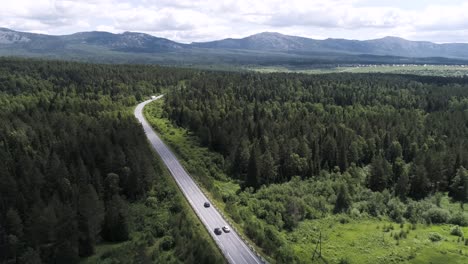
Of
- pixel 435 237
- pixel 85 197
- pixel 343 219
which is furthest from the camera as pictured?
pixel 343 219

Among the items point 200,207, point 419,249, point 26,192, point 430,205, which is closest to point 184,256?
point 200,207

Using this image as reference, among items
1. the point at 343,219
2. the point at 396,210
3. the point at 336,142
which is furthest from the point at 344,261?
the point at 336,142

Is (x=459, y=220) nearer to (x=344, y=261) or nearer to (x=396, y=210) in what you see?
(x=396, y=210)

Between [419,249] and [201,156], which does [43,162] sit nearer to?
[201,156]

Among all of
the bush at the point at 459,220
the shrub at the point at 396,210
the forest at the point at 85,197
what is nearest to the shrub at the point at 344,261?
the forest at the point at 85,197

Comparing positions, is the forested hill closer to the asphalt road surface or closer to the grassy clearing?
the asphalt road surface
